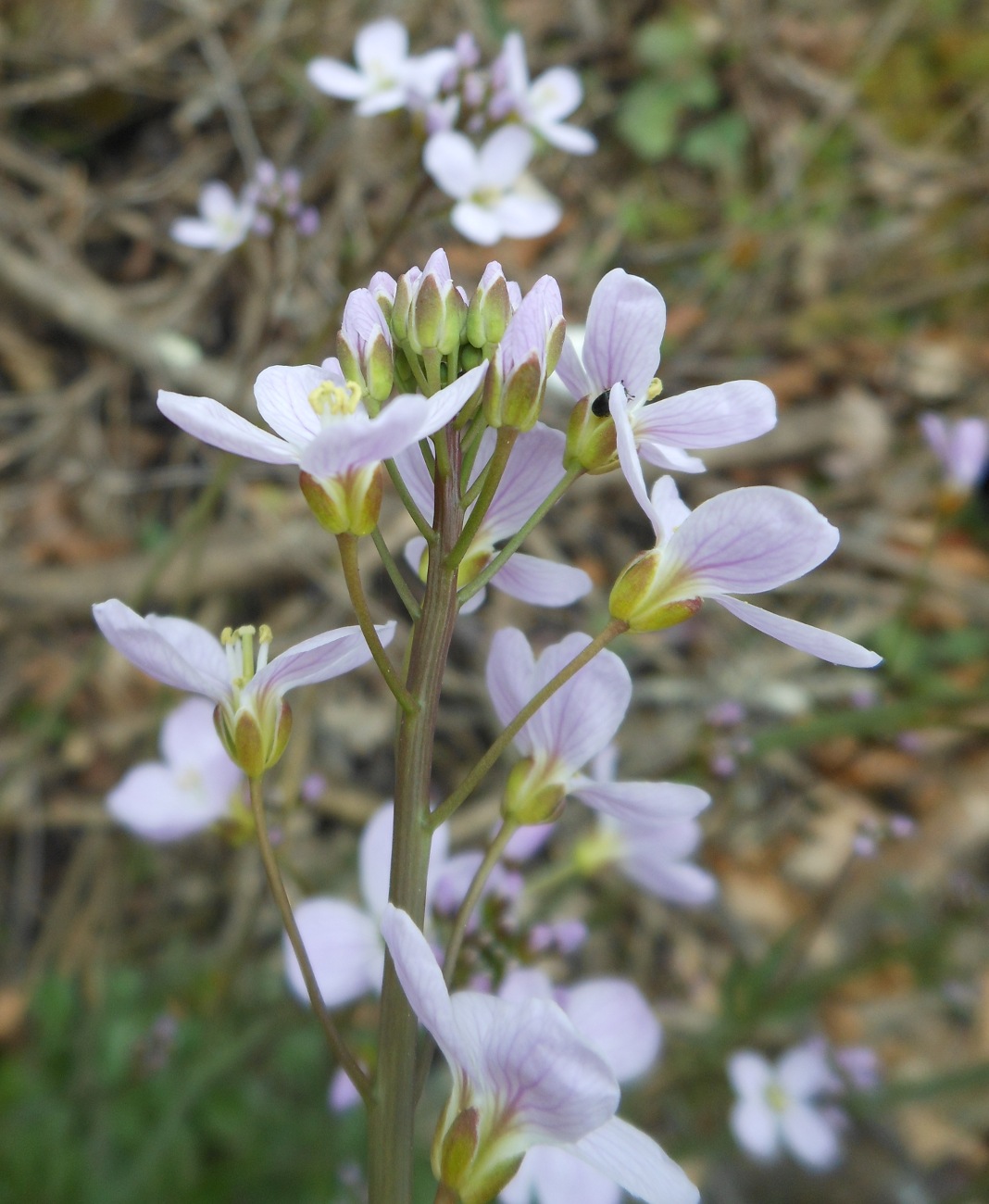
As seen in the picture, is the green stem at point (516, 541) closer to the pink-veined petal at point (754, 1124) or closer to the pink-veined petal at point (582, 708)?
the pink-veined petal at point (582, 708)

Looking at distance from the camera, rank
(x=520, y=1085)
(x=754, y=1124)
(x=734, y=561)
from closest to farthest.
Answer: (x=520, y=1085), (x=734, y=561), (x=754, y=1124)

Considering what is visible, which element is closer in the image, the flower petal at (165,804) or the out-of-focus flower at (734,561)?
the out-of-focus flower at (734,561)

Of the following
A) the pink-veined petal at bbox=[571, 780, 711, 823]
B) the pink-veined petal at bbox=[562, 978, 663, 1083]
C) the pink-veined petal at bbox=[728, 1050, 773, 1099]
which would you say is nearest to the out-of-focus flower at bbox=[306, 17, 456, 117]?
the pink-veined petal at bbox=[571, 780, 711, 823]

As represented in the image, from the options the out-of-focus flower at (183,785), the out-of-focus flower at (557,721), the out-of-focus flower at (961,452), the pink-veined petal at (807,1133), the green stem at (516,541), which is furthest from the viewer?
the out-of-focus flower at (961,452)

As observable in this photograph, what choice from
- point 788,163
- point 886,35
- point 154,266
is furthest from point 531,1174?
point 886,35

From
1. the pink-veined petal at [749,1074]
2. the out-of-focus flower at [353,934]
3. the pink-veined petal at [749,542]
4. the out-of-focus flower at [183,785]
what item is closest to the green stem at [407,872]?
the pink-veined petal at [749,542]

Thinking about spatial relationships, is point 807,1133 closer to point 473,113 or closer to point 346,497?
point 346,497

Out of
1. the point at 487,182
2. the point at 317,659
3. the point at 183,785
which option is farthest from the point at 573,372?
the point at 487,182
